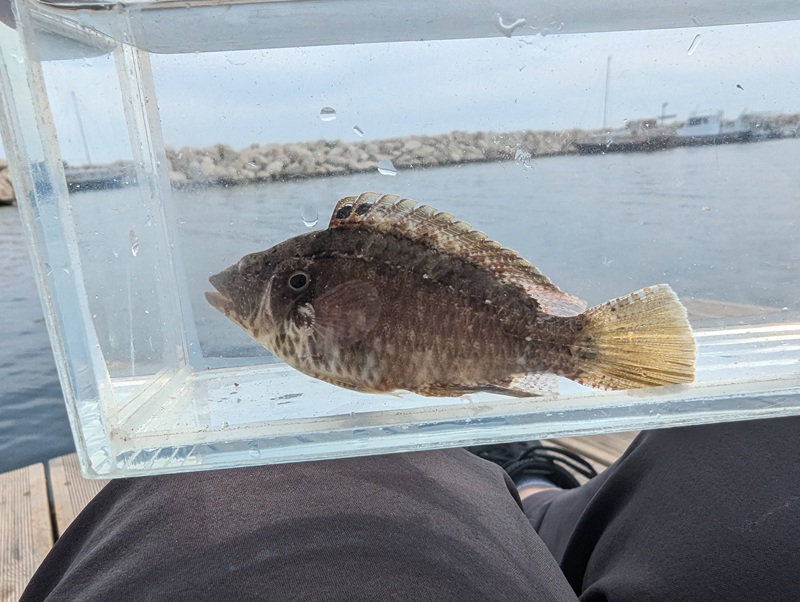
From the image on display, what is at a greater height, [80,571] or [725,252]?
[725,252]

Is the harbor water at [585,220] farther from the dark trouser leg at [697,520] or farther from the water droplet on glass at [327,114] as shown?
the dark trouser leg at [697,520]

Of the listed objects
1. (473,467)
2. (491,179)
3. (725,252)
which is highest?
(491,179)

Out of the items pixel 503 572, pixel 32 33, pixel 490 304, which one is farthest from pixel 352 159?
pixel 503 572

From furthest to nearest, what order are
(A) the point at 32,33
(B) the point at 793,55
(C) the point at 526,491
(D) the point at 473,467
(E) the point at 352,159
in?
(C) the point at 526,491
(D) the point at 473,467
(B) the point at 793,55
(E) the point at 352,159
(A) the point at 32,33

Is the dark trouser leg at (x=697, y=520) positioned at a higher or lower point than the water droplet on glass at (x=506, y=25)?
lower

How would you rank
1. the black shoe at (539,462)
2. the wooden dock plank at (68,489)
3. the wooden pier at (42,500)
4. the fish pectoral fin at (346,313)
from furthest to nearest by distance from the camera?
the black shoe at (539,462), the wooden dock plank at (68,489), the wooden pier at (42,500), the fish pectoral fin at (346,313)

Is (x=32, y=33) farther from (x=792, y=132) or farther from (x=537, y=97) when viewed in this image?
(x=792, y=132)

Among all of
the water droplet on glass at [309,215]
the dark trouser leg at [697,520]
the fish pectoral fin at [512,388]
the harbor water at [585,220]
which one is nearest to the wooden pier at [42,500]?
the harbor water at [585,220]
